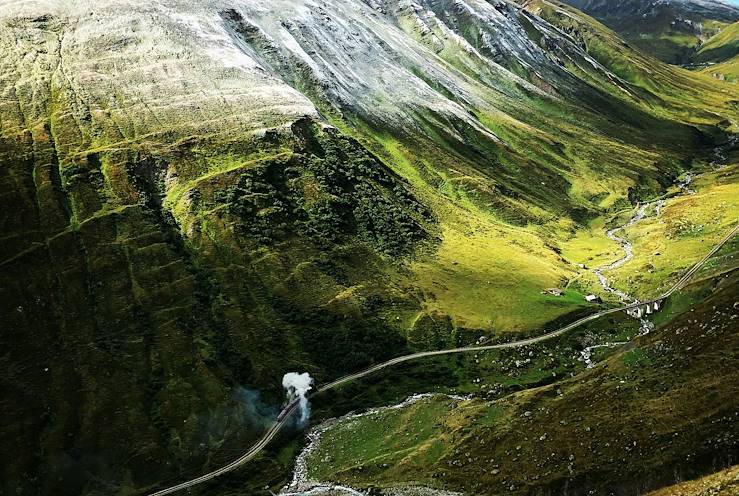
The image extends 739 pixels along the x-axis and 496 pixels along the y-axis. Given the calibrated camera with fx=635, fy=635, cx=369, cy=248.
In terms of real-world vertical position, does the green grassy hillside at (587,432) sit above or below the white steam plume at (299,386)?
above

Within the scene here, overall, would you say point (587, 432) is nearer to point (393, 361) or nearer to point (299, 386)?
point (393, 361)

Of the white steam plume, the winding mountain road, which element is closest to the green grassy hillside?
the winding mountain road

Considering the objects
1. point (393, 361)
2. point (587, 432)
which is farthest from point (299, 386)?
point (587, 432)

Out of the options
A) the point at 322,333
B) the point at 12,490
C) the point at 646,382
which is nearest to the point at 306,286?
the point at 322,333

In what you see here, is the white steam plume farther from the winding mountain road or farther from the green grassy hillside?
the green grassy hillside

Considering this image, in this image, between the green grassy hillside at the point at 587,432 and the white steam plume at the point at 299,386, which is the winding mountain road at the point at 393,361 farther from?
the green grassy hillside at the point at 587,432

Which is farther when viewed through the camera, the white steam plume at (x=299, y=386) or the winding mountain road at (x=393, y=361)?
the white steam plume at (x=299, y=386)

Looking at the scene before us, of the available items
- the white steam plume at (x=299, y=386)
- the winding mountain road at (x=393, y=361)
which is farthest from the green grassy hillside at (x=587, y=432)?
the white steam plume at (x=299, y=386)

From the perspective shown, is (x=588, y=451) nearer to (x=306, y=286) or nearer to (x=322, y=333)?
(x=322, y=333)

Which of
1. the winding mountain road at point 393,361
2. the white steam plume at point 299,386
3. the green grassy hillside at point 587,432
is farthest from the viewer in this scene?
the white steam plume at point 299,386
